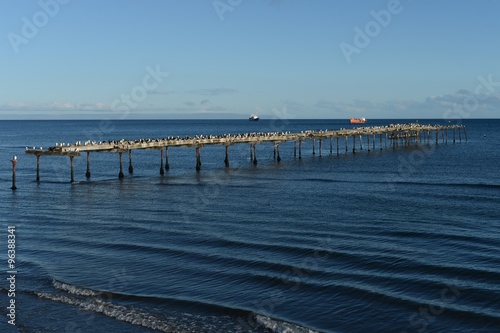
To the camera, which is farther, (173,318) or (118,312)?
(118,312)

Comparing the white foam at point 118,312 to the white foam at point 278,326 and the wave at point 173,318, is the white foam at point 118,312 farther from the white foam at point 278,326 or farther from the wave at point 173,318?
the white foam at point 278,326

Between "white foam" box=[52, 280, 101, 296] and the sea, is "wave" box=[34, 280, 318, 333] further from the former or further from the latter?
"white foam" box=[52, 280, 101, 296]

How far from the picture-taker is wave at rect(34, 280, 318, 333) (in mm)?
20016

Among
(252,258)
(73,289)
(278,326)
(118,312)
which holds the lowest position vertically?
(278,326)

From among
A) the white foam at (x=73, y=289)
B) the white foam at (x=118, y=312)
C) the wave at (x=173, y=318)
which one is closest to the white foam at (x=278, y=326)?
the wave at (x=173, y=318)

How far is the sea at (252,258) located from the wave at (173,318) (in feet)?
0.23

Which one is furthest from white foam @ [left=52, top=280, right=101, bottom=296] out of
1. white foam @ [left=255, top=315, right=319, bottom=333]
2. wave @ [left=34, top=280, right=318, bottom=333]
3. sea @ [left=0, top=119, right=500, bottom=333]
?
white foam @ [left=255, top=315, right=319, bottom=333]

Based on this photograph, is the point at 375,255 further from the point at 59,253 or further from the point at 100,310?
the point at 59,253

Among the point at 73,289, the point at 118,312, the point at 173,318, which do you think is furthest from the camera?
the point at 73,289

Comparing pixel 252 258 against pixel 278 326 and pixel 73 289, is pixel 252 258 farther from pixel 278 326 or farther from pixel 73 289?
pixel 278 326

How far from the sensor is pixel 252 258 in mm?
29297

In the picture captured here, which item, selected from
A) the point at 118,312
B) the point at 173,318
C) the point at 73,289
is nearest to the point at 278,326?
the point at 173,318

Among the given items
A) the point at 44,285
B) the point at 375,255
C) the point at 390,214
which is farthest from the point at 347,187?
the point at 44,285

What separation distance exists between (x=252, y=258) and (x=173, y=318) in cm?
878
